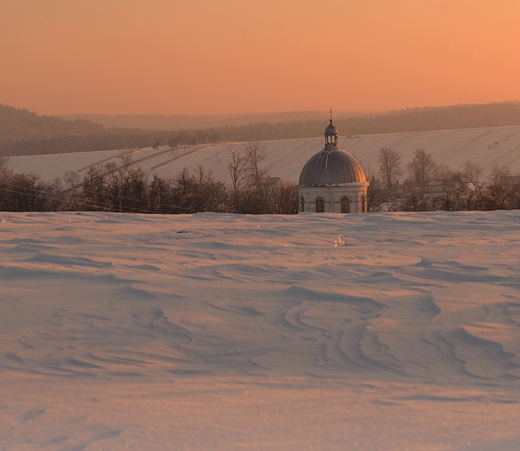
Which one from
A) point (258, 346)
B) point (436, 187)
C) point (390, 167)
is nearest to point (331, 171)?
point (436, 187)

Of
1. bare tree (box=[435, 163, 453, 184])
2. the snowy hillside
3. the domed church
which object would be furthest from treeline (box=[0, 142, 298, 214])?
the snowy hillside

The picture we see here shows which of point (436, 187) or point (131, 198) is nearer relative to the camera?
point (131, 198)

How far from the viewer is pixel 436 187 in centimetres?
9281

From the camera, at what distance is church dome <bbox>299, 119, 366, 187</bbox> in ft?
170

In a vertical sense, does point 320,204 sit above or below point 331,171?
below

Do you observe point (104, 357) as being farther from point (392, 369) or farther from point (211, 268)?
point (211, 268)

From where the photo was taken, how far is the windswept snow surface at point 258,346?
500 centimetres

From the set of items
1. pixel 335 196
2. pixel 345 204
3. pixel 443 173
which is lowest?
pixel 345 204

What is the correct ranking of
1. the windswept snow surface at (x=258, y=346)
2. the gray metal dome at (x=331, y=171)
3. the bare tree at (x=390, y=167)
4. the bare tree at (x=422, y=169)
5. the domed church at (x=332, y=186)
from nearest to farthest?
the windswept snow surface at (x=258, y=346), the domed church at (x=332, y=186), the gray metal dome at (x=331, y=171), the bare tree at (x=422, y=169), the bare tree at (x=390, y=167)

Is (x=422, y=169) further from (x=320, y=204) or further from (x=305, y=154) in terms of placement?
(x=320, y=204)

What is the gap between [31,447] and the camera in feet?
15.2

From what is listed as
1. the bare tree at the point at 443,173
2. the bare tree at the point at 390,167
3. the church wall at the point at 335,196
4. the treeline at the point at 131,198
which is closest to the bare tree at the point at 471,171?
the bare tree at the point at 443,173

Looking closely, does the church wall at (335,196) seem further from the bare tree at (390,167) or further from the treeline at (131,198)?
the bare tree at (390,167)

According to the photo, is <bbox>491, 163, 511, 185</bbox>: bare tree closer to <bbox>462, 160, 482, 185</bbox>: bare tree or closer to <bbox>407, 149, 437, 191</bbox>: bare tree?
<bbox>462, 160, 482, 185</bbox>: bare tree
